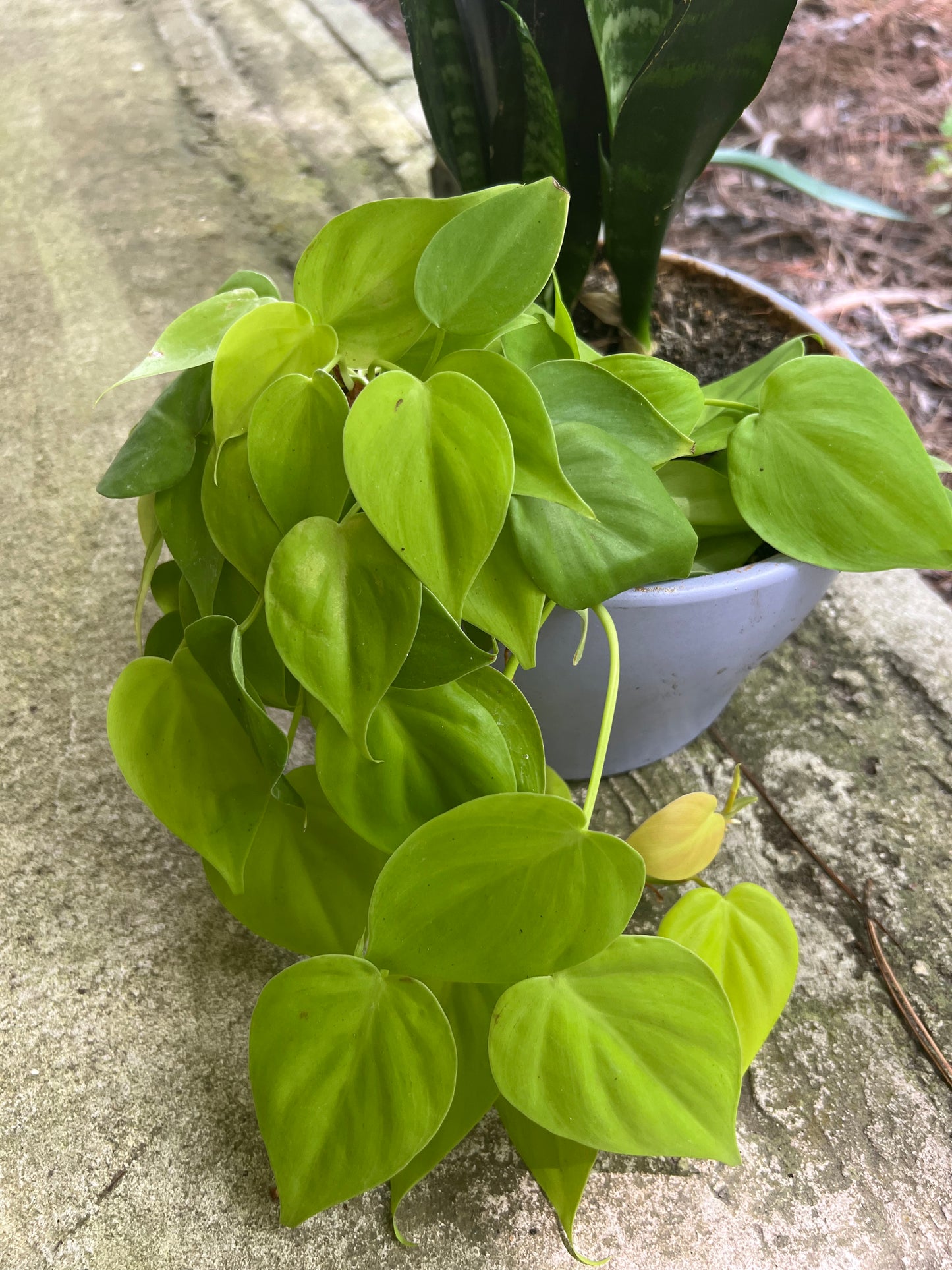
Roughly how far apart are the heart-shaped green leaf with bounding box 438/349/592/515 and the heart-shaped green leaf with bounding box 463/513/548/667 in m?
0.04

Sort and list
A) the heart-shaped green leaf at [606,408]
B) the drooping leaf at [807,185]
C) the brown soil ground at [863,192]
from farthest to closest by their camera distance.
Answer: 1. the brown soil ground at [863,192]
2. the drooping leaf at [807,185]
3. the heart-shaped green leaf at [606,408]

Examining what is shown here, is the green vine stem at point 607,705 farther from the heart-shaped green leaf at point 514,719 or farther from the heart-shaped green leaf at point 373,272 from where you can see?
the heart-shaped green leaf at point 373,272

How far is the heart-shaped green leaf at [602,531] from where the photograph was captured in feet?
1.66

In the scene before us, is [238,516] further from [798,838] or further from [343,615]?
[798,838]

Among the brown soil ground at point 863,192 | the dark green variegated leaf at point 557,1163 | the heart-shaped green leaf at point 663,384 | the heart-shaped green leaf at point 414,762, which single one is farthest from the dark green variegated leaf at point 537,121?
the brown soil ground at point 863,192

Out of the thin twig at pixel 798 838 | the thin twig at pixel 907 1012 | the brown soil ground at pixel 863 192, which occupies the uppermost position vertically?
the brown soil ground at pixel 863 192

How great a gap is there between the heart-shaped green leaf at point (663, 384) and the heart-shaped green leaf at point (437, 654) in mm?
211

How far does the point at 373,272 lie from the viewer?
511mm

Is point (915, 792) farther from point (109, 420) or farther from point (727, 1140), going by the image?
point (109, 420)

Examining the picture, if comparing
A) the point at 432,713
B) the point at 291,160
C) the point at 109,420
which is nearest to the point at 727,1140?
the point at 432,713

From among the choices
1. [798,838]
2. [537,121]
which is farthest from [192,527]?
[798,838]

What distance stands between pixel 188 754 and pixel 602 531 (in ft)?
0.90

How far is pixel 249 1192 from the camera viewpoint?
61cm

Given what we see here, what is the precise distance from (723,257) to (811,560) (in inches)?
47.1
